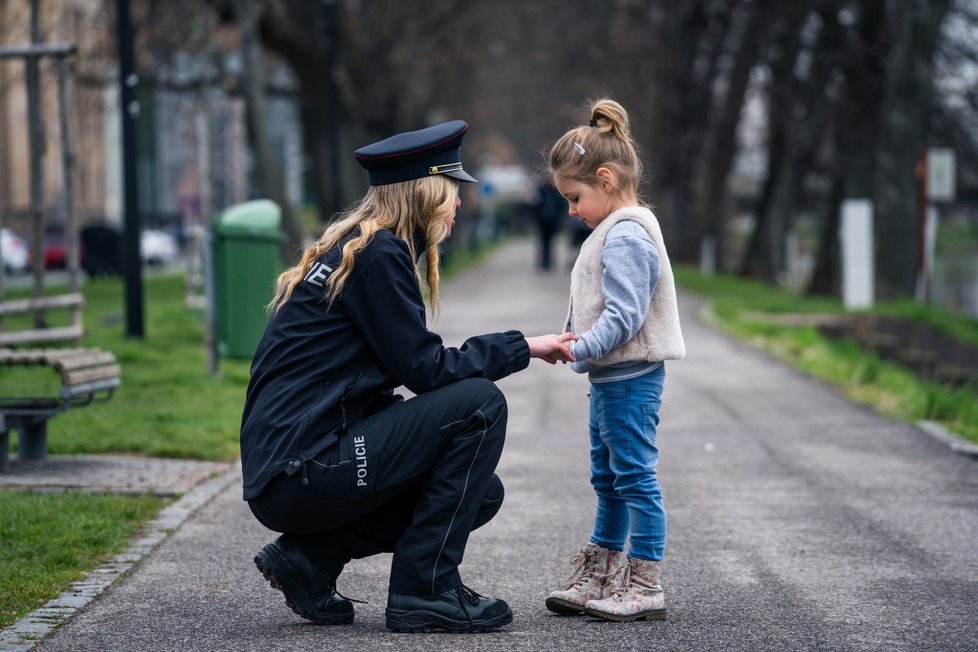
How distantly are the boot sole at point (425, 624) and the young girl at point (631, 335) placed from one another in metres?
0.35

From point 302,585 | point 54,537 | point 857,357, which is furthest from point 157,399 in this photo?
point 302,585

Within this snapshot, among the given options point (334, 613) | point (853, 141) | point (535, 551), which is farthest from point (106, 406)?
point (853, 141)

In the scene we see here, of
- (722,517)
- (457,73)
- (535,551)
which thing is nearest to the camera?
(535,551)

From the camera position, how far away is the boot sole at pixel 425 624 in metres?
4.39

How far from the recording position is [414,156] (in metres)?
4.34


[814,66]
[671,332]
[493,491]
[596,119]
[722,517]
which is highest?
[814,66]

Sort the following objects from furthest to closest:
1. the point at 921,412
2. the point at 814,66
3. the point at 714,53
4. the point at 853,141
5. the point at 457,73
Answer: the point at 457,73 < the point at 714,53 < the point at 814,66 < the point at 853,141 < the point at 921,412

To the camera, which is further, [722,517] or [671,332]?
[722,517]

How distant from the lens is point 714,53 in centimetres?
3291

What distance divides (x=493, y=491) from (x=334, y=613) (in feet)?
2.07

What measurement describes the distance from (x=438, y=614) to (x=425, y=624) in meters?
0.05

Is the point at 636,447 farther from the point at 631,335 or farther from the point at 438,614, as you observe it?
the point at 438,614

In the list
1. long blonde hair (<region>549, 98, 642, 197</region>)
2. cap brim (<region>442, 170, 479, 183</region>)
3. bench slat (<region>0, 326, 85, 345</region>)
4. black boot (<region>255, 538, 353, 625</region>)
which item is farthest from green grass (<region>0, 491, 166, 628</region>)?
bench slat (<region>0, 326, 85, 345</region>)

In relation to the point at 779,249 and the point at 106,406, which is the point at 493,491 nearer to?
the point at 106,406
